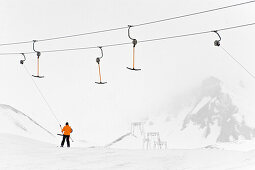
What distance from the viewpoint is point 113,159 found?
65.5 feet

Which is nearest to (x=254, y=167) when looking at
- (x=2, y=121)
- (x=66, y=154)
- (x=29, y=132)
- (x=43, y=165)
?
(x=43, y=165)

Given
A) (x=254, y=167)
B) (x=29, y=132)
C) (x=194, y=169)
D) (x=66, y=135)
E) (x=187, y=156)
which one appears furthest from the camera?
(x=29, y=132)

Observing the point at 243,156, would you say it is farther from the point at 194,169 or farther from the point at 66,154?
the point at 66,154

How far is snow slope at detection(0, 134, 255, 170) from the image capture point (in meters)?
17.3

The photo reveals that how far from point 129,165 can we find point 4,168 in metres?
5.41

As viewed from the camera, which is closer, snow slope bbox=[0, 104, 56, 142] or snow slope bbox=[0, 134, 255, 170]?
snow slope bbox=[0, 134, 255, 170]

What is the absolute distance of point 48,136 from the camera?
3725 inches

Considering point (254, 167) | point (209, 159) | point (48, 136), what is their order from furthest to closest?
point (48, 136) < point (209, 159) < point (254, 167)

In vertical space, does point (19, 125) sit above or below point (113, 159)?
above

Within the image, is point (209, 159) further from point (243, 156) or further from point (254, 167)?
point (254, 167)

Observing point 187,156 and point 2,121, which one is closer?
point 187,156

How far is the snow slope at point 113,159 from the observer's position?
17339 mm

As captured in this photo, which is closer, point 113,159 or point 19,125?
point 113,159

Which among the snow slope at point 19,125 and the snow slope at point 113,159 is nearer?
the snow slope at point 113,159
